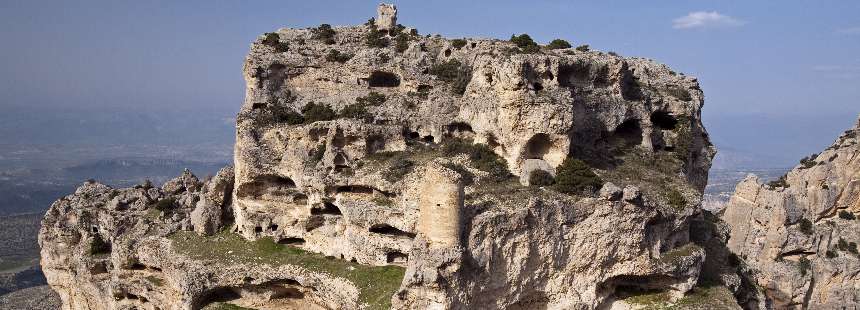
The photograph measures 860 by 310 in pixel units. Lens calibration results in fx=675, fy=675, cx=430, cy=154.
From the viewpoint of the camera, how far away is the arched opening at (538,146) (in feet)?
118

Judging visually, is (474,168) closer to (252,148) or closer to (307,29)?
(252,148)

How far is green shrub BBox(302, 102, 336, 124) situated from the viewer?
1663 inches

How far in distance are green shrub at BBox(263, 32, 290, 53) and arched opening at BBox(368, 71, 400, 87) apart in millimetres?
6569

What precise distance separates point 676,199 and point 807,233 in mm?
32323

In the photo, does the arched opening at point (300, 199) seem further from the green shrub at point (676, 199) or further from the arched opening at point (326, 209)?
the green shrub at point (676, 199)

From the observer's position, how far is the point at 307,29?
51.1 metres

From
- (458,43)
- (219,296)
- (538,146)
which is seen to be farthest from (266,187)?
(458,43)

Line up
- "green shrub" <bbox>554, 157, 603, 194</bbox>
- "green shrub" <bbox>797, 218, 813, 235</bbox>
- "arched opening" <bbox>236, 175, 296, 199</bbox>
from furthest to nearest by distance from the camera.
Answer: "green shrub" <bbox>797, 218, 813, 235</bbox> < "arched opening" <bbox>236, 175, 296, 199</bbox> < "green shrub" <bbox>554, 157, 603, 194</bbox>

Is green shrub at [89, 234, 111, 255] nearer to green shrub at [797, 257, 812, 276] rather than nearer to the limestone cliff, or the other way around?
the limestone cliff

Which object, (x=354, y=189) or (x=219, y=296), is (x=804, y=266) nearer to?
(x=354, y=189)

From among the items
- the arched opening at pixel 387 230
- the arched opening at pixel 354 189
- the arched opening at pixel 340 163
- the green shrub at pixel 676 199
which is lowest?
the arched opening at pixel 387 230

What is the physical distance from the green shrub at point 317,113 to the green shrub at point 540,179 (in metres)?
14.6

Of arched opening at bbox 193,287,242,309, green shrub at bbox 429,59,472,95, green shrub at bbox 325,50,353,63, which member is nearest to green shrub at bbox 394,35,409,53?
green shrub at bbox 429,59,472,95

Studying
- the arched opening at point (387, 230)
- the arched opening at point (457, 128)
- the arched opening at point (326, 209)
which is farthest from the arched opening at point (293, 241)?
the arched opening at point (457, 128)
